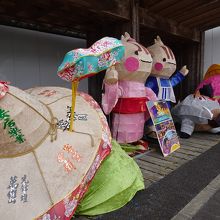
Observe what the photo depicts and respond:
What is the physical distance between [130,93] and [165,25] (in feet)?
5.78

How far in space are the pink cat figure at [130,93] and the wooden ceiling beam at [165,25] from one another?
0.78 m

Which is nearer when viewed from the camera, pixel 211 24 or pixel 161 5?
pixel 161 5

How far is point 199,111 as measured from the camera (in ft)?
12.3

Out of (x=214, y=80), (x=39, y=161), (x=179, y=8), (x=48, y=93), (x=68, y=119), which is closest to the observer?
(x=39, y=161)

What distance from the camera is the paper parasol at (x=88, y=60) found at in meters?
1.51

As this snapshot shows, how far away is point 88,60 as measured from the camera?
1.51 m

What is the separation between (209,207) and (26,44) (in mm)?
→ 3667

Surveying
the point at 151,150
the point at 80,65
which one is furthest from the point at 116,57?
the point at 151,150

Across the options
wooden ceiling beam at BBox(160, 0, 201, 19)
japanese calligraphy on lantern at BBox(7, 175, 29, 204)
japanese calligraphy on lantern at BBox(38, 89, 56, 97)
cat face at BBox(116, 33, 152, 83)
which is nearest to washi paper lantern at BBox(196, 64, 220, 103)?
wooden ceiling beam at BBox(160, 0, 201, 19)

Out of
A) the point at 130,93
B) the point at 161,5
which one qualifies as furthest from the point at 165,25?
the point at 130,93

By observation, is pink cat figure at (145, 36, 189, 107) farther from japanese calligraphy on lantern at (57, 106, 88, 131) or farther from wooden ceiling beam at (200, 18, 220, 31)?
japanese calligraphy on lantern at (57, 106, 88, 131)

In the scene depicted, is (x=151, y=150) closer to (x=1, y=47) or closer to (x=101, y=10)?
(x=101, y=10)

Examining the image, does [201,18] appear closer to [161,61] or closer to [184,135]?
[161,61]

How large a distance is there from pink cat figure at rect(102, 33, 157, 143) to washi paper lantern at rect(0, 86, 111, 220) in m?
1.24
